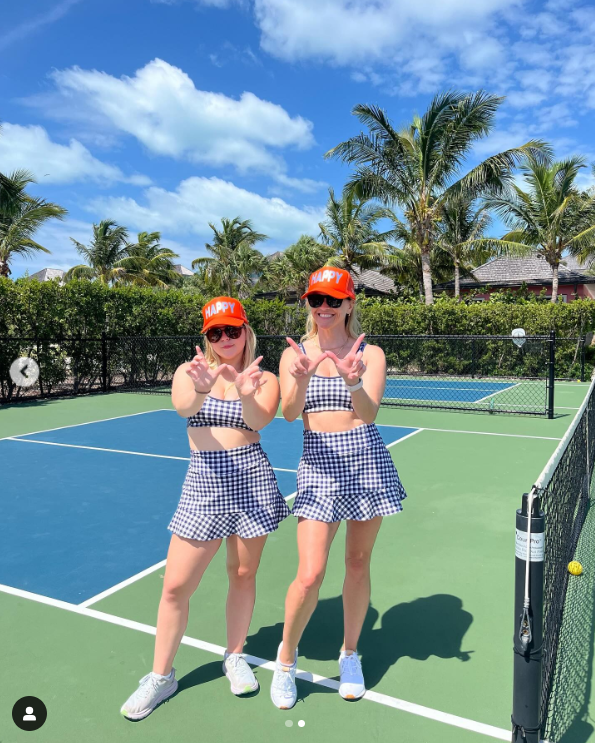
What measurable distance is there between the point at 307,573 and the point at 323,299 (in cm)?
121

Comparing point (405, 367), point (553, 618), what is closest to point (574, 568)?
point (553, 618)

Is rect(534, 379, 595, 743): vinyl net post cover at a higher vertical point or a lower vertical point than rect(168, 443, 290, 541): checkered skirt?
lower

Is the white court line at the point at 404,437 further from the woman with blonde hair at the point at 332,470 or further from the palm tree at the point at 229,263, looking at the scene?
the palm tree at the point at 229,263

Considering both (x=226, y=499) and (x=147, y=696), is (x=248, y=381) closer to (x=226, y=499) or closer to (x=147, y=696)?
(x=226, y=499)

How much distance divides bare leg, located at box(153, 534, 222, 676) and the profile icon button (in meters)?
0.53

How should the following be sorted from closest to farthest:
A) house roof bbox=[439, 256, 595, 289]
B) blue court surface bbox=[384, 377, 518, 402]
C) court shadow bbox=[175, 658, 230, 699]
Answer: court shadow bbox=[175, 658, 230, 699], blue court surface bbox=[384, 377, 518, 402], house roof bbox=[439, 256, 595, 289]

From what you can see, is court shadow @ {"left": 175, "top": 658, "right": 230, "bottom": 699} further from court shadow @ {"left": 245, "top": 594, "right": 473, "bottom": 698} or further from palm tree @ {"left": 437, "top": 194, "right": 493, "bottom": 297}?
palm tree @ {"left": 437, "top": 194, "right": 493, "bottom": 297}

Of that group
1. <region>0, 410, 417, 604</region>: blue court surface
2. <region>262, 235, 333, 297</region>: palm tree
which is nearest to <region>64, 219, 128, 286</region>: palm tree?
<region>262, 235, 333, 297</region>: palm tree

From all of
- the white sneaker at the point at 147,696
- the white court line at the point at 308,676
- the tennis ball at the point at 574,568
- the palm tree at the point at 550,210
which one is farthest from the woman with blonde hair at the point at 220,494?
the palm tree at the point at 550,210

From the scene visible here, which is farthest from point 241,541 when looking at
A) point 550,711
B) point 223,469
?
point 550,711

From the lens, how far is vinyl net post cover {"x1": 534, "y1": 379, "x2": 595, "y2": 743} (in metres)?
2.49

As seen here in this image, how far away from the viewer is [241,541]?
104 inches

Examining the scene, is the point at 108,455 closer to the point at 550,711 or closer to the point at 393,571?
the point at 393,571

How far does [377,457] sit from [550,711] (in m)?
1.33
